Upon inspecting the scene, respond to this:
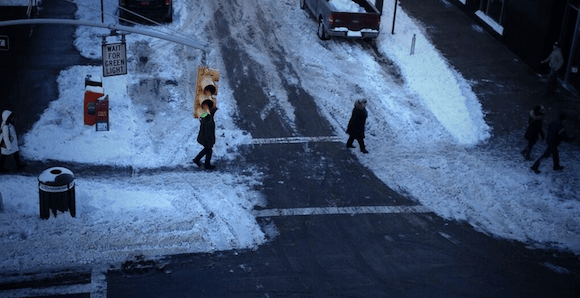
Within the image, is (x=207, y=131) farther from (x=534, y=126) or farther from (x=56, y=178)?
(x=534, y=126)

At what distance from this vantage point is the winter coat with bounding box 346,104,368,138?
20438 mm

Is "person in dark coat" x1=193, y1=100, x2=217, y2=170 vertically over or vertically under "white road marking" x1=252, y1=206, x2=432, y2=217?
over

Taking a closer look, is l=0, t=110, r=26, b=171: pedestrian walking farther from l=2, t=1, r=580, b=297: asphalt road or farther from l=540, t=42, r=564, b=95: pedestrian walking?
l=540, t=42, r=564, b=95: pedestrian walking

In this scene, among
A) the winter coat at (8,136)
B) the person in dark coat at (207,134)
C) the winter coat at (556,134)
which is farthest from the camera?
the winter coat at (556,134)

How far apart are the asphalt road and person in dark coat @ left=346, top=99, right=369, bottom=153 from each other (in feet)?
1.61

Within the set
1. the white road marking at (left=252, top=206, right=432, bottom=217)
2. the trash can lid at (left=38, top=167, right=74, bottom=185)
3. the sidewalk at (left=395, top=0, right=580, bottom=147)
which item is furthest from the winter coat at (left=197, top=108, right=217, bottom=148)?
the sidewalk at (left=395, top=0, right=580, bottom=147)

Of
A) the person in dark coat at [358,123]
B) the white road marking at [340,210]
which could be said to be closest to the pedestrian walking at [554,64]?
the person in dark coat at [358,123]

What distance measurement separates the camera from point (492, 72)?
2612 centimetres

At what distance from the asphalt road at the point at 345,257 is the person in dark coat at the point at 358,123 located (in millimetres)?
492

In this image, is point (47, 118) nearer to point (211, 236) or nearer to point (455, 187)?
point (211, 236)

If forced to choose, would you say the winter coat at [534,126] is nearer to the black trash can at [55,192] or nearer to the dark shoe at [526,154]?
the dark shoe at [526,154]

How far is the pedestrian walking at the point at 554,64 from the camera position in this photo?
23.8 meters

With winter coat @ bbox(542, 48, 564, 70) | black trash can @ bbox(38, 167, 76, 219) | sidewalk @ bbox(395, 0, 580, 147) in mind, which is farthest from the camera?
winter coat @ bbox(542, 48, 564, 70)

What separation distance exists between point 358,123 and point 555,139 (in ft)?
16.3
